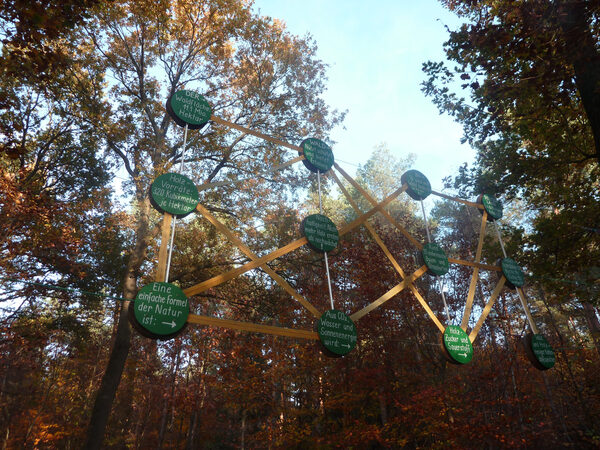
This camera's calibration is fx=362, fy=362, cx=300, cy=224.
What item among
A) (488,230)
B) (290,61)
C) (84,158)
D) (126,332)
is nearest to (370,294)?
(126,332)

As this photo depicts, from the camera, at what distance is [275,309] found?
962cm

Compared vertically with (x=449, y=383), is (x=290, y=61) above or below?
above

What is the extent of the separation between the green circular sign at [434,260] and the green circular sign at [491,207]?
1.95 metres

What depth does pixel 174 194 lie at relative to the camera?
369cm

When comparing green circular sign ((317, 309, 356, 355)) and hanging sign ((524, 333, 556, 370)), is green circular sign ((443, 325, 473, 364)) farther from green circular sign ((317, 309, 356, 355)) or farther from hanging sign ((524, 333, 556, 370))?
green circular sign ((317, 309, 356, 355))

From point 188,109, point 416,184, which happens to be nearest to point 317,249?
point 188,109

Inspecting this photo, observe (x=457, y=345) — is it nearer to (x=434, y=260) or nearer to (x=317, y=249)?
(x=434, y=260)

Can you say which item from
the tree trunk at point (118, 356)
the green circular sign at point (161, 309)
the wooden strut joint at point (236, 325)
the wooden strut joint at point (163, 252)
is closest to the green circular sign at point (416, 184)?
the wooden strut joint at point (236, 325)

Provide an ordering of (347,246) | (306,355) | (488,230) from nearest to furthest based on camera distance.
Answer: (306,355) < (347,246) < (488,230)

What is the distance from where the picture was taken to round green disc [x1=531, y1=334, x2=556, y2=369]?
5.29 meters

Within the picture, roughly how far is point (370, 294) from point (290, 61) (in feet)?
24.9

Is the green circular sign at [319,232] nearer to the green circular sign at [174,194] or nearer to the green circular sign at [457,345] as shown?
the green circular sign at [174,194]

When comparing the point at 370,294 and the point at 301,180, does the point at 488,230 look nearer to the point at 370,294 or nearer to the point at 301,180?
the point at 370,294

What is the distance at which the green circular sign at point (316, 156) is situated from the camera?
16.8 ft
